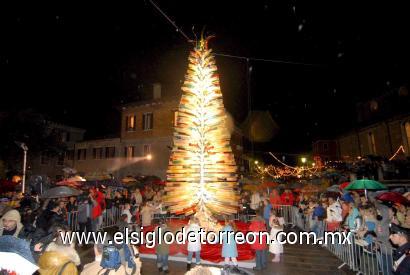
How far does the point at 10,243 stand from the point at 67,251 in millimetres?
1693

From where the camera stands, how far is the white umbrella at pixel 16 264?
332 centimetres

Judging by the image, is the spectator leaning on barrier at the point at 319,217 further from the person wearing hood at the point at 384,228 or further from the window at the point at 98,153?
the window at the point at 98,153

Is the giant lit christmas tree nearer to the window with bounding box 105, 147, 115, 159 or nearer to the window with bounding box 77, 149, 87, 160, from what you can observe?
the window with bounding box 105, 147, 115, 159

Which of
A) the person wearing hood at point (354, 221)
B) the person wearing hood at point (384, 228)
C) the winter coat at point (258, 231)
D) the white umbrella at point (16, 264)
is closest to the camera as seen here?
the white umbrella at point (16, 264)

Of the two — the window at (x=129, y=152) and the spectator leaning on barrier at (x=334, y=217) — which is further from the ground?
the window at (x=129, y=152)

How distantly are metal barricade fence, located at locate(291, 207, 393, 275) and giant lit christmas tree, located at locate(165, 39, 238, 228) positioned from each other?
160 inches

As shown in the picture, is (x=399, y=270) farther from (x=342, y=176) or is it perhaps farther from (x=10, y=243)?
(x=342, y=176)

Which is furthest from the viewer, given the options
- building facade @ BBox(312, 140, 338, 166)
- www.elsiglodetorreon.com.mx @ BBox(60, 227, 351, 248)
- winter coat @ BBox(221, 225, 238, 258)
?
building facade @ BBox(312, 140, 338, 166)

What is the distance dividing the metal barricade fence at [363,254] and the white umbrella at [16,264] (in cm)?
738

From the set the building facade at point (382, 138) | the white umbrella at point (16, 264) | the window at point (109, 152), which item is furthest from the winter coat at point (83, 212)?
the building facade at point (382, 138)

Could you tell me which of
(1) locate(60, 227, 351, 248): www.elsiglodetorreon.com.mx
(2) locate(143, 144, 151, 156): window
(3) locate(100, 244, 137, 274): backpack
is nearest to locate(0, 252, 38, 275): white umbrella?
(3) locate(100, 244, 137, 274): backpack

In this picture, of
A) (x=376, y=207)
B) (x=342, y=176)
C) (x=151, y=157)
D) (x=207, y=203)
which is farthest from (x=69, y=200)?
(x=342, y=176)

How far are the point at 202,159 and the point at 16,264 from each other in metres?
8.93

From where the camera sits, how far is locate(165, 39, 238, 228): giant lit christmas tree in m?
11.7
